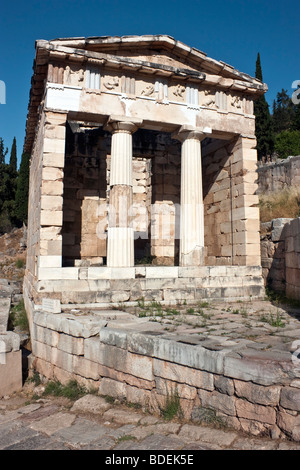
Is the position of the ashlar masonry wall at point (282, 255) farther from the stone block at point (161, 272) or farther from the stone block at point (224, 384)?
the stone block at point (224, 384)

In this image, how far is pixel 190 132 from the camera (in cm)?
1051

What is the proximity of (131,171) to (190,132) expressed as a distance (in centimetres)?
213

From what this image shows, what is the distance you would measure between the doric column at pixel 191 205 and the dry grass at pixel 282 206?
144 inches

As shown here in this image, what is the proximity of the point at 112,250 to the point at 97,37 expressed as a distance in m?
5.57

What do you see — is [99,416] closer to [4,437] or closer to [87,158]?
[4,437]

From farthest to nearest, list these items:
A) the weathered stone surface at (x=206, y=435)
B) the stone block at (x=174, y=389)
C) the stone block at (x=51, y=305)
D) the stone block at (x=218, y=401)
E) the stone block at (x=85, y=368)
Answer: the stone block at (x=51, y=305) → the stone block at (x=85, y=368) → the stone block at (x=174, y=389) → the stone block at (x=218, y=401) → the weathered stone surface at (x=206, y=435)

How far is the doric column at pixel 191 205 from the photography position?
1018 centimetres

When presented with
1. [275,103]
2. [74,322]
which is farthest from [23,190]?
[275,103]

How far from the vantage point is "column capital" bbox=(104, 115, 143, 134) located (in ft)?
32.0

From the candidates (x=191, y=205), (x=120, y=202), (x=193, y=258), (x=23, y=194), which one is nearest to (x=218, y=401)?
(x=193, y=258)

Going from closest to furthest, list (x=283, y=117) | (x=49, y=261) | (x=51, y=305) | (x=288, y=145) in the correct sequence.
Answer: (x=51, y=305) → (x=49, y=261) → (x=288, y=145) → (x=283, y=117)

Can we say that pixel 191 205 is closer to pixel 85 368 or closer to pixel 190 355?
pixel 85 368

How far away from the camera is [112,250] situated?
9.49 m

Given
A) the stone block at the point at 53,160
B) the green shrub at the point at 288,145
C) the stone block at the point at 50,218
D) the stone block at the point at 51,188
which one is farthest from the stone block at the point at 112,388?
the green shrub at the point at 288,145
